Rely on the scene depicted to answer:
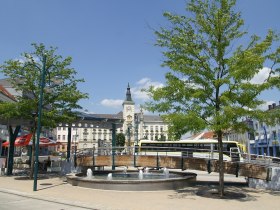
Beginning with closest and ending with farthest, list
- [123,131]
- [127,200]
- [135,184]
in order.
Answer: [127,200] → [135,184] → [123,131]

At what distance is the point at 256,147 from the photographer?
72.8m

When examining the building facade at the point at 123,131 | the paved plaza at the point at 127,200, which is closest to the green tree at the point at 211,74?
the paved plaza at the point at 127,200

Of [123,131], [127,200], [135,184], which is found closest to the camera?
[127,200]

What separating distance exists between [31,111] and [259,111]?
1607cm

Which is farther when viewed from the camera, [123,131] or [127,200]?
[123,131]

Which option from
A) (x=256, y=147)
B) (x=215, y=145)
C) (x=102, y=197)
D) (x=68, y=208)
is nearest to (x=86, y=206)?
(x=68, y=208)

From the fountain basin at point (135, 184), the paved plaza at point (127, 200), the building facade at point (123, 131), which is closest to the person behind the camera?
the paved plaza at point (127, 200)

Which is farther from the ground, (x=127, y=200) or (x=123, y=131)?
(x=123, y=131)

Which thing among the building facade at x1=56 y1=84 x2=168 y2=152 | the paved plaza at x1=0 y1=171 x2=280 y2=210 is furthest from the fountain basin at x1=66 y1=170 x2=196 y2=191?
the building facade at x1=56 y1=84 x2=168 y2=152

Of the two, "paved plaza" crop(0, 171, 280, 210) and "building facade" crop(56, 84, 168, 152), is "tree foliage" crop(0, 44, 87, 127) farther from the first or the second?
"building facade" crop(56, 84, 168, 152)

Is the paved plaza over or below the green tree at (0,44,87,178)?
below

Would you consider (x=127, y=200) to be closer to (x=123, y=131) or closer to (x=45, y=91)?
(x=45, y=91)

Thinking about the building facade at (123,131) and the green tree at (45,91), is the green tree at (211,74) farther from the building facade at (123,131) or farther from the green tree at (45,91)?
the building facade at (123,131)

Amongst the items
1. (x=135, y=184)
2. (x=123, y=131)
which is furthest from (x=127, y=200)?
(x=123, y=131)
